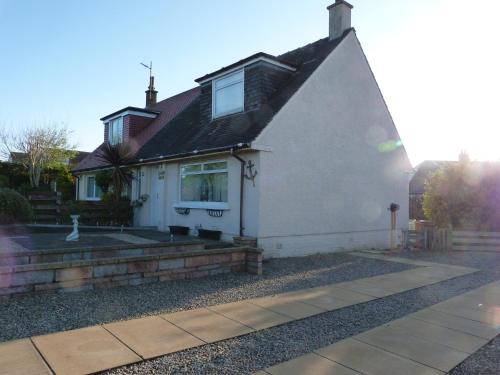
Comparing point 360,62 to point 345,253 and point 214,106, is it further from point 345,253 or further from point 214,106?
point 345,253

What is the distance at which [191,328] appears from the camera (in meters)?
5.00

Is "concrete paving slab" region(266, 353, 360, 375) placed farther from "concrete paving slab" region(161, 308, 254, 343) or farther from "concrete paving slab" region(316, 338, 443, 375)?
"concrete paving slab" region(161, 308, 254, 343)

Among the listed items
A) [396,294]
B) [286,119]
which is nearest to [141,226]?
[286,119]

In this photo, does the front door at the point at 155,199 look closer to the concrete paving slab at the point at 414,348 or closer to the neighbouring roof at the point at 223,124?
the neighbouring roof at the point at 223,124

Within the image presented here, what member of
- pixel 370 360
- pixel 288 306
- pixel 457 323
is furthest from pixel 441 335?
pixel 288 306

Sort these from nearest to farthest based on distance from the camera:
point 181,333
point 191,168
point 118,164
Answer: point 181,333
point 191,168
point 118,164

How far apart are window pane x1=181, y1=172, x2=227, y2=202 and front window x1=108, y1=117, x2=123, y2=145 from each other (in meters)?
7.42

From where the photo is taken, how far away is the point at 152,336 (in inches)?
184

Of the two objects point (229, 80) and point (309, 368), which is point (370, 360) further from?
point (229, 80)

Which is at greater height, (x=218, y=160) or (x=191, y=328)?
(x=218, y=160)

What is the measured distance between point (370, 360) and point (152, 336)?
8.24ft

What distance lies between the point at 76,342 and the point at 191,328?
4.43 feet

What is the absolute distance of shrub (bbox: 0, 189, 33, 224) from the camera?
36.8 feet

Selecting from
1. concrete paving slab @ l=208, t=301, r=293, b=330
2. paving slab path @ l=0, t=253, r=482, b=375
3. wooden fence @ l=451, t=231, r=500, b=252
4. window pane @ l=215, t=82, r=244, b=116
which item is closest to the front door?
window pane @ l=215, t=82, r=244, b=116
